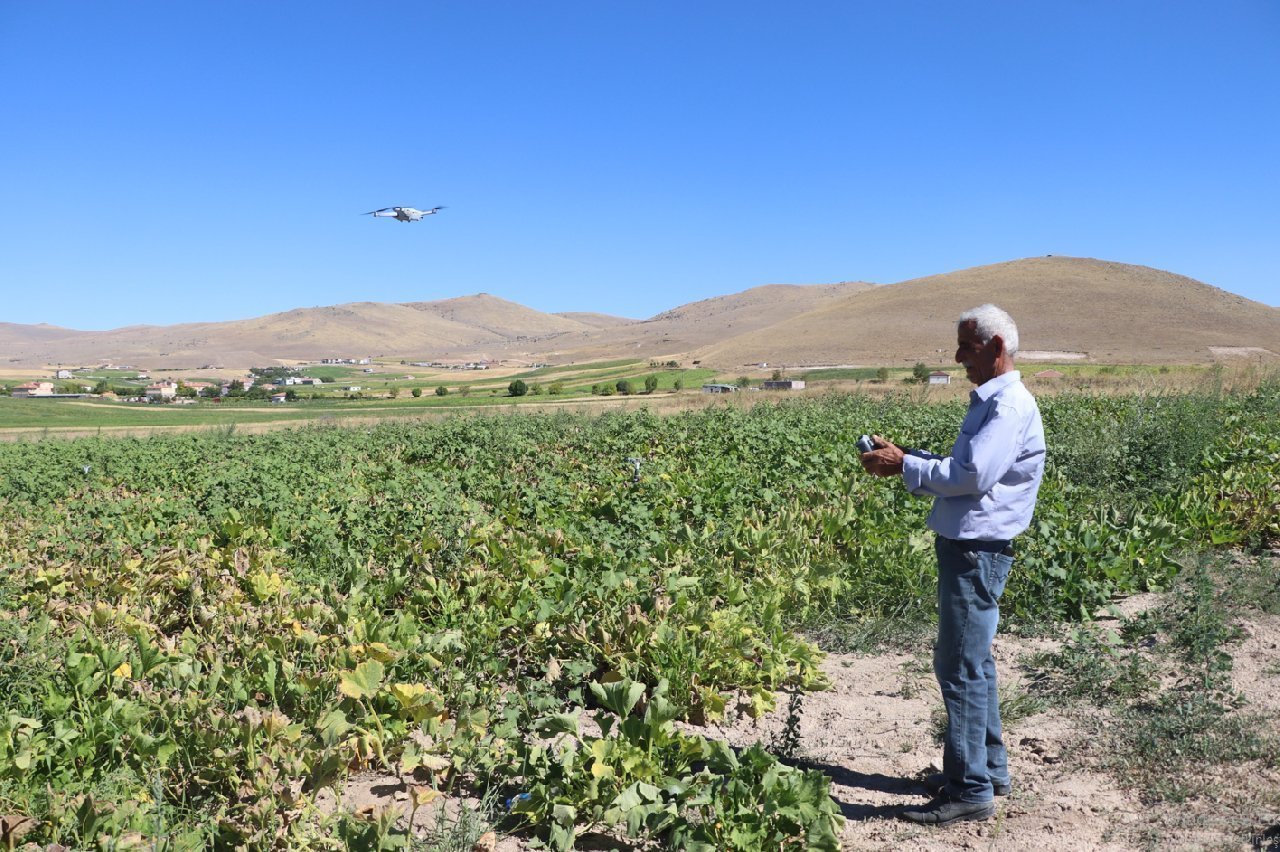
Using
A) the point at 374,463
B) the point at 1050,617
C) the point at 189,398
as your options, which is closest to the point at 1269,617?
the point at 1050,617

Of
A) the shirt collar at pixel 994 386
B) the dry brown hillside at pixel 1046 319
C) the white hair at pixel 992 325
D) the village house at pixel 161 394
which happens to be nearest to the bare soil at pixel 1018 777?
the shirt collar at pixel 994 386

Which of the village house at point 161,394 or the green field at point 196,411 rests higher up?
the village house at point 161,394

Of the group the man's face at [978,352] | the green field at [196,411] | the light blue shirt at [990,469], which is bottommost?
the green field at [196,411]

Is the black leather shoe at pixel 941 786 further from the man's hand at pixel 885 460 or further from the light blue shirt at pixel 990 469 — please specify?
the man's hand at pixel 885 460

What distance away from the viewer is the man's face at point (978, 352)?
135 inches

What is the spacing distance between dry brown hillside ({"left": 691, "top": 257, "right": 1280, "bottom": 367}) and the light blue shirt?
64655mm

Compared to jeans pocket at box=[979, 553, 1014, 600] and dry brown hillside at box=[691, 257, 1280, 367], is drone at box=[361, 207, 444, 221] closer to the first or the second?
jeans pocket at box=[979, 553, 1014, 600]

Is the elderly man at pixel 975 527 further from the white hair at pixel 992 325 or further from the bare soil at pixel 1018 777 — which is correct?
the bare soil at pixel 1018 777

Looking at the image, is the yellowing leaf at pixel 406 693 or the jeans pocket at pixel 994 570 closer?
the jeans pocket at pixel 994 570

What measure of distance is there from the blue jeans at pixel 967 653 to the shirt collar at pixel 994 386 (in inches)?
22.2

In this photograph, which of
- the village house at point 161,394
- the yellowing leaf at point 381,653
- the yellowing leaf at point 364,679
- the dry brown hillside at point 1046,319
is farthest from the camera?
the dry brown hillside at point 1046,319

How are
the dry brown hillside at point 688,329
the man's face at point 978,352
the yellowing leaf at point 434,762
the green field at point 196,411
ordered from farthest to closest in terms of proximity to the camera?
the dry brown hillside at point 688,329 → the green field at point 196,411 → the yellowing leaf at point 434,762 → the man's face at point 978,352

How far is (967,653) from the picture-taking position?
3484mm

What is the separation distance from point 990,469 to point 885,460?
1.36ft
